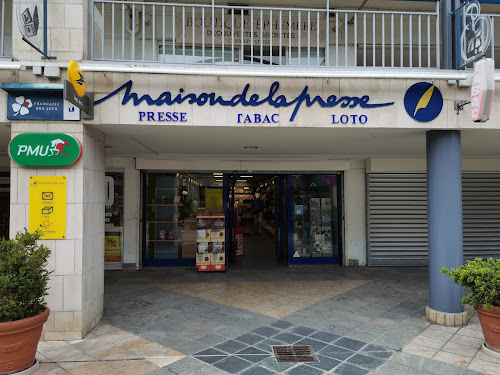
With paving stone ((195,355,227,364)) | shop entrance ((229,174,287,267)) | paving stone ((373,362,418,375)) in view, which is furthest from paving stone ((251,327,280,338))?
shop entrance ((229,174,287,267))

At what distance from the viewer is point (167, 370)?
3682 mm

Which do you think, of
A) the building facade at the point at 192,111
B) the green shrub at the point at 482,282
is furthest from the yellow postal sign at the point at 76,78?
the green shrub at the point at 482,282

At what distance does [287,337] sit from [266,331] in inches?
13.2

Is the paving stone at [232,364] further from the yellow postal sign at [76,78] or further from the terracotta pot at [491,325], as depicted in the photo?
the yellow postal sign at [76,78]

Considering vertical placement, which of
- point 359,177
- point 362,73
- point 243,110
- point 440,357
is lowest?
point 440,357

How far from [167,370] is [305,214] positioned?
6.06 m

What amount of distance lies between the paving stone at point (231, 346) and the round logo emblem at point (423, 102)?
12.7ft

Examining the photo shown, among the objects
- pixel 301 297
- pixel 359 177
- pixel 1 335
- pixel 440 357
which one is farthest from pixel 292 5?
pixel 1 335

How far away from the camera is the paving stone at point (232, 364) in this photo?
3701 mm

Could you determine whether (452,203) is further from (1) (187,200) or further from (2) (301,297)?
(1) (187,200)

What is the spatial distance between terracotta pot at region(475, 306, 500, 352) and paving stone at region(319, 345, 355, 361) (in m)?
1.55

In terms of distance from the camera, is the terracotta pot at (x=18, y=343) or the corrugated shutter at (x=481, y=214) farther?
the corrugated shutter at (x=481, y=214)

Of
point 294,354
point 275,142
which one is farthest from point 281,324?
point 275,142

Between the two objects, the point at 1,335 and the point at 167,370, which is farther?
the point at 167,370
